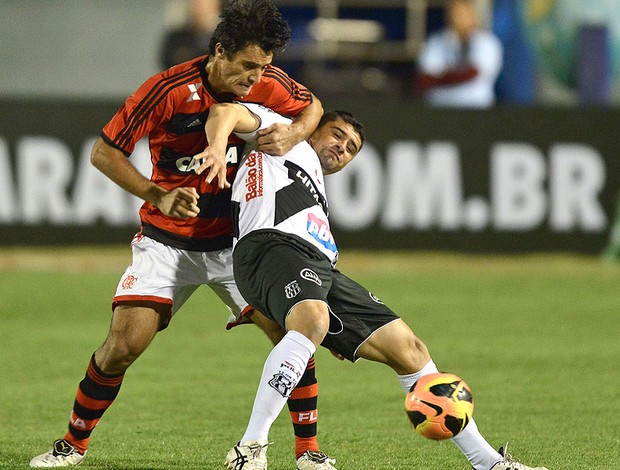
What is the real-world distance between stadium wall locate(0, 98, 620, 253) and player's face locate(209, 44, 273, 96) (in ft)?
28.5

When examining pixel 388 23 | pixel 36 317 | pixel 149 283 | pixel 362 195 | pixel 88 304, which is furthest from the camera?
pixel 388 23

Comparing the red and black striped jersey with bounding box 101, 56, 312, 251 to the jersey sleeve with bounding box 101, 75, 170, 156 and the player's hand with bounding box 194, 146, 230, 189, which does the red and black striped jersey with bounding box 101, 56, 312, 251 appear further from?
the player's hand with bounding box 194, 146, 230, 189

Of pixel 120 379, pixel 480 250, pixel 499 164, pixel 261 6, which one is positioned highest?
pixel 261 6

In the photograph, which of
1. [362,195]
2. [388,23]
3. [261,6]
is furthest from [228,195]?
[388,23]

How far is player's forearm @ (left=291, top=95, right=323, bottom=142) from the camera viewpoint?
21.0ft

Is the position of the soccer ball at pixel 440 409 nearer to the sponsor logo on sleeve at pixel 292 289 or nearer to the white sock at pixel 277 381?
the white sock at pixel 277 381

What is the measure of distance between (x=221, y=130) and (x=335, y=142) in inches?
32.6

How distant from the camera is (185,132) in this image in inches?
253

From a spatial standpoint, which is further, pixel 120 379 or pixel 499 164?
pixel 499 164

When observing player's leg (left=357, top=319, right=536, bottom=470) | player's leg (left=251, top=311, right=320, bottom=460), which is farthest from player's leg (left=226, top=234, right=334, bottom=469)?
player's leg (left=251, top=311, right=320, bottom=460)

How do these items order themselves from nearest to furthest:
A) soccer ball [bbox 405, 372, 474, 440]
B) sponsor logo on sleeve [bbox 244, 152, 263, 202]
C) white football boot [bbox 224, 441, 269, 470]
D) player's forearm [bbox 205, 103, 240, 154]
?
1. white football boot [bbox 224, 441, 269, 470]
2. soccer ball [bbox 405, 372, 474, 440]
3. player's forearm [bbox 205, 103, 240, 154]
4. sponsor logo on sleeve [bbox 244, 152, 263, 202]

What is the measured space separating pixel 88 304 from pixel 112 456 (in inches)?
240

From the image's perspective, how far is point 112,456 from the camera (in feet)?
21.6

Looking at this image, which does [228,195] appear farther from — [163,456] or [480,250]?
[480,250]
